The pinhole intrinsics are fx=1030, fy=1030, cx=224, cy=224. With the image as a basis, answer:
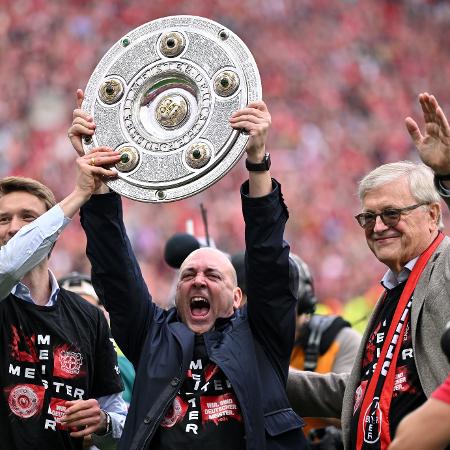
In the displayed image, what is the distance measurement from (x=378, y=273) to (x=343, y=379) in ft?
23.9

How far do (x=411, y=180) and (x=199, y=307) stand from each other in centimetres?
92

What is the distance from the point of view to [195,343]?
3.62m

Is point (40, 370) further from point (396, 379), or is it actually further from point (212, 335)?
point (396, 379)

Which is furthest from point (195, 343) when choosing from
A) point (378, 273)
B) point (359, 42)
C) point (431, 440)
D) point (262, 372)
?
point (359, 42)

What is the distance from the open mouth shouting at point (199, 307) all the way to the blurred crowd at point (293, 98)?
20.0 feet

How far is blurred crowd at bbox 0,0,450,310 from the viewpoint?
36.0 feet

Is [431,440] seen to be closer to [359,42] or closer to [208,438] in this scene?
[208,438]

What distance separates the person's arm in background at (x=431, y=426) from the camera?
82.2 inches

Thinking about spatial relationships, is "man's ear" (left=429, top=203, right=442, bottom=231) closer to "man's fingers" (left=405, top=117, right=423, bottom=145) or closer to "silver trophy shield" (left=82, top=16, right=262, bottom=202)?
"man's fingers" (left=405, top=117, right=423, bottom=145)

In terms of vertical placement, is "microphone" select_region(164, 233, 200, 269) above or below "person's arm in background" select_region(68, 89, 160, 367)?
above

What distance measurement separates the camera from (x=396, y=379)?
3.17m

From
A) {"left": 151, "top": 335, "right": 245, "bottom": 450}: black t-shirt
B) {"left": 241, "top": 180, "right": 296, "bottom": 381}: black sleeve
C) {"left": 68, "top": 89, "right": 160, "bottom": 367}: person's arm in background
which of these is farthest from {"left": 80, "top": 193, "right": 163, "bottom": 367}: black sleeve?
{"left": 241, "top": 180, "right": 296, "bottom": 381}: black sleeve

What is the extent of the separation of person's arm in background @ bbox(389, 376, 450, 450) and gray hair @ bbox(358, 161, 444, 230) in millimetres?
1464

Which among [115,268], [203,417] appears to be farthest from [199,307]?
[203,417]
